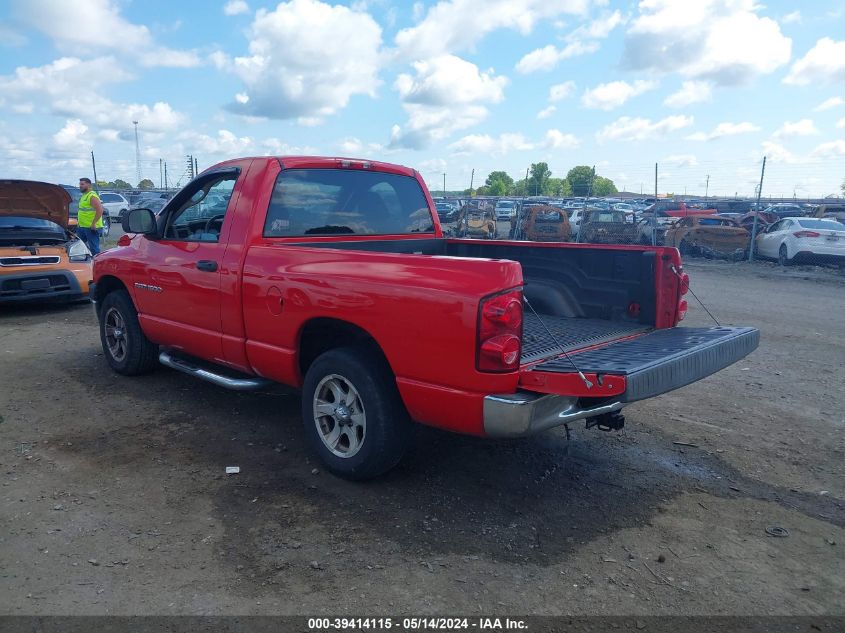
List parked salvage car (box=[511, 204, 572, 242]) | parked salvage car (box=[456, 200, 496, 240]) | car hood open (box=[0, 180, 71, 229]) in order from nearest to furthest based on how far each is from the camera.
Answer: car hood open (box=[0, 180, 71, 229]) < parked salvage car (box=[511, 204, 572, 242]) < parked salvage car (box=[456, 200, 496, 240])

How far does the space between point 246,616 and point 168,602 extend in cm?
37

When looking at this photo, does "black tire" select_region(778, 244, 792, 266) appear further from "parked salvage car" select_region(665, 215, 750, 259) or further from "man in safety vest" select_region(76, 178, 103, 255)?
"man in safety vest" select_region(76, 178, 103, 255)

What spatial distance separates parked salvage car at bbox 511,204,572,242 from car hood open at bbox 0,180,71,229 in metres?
13.2

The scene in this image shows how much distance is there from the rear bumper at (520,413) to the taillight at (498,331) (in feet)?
0.51

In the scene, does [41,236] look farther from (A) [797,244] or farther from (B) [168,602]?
(A) [797,244]

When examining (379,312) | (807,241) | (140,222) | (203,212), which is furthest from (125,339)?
(807,241)

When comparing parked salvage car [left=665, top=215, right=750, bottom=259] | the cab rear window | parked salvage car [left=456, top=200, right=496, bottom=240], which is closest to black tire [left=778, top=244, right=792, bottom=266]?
parked salvage car [left=665, top=215, right=750, bottom=259]

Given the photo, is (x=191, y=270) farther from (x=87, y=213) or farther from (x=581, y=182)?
(x=581, y=182)

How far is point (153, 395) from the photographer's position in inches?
220

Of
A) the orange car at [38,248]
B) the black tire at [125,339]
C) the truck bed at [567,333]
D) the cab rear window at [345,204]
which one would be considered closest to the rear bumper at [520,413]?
the truck bed at [567,333]

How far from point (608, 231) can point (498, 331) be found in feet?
55.1

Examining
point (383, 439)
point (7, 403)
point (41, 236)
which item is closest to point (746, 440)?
point (383, 439)

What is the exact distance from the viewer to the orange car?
8.75 m

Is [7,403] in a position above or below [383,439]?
below
